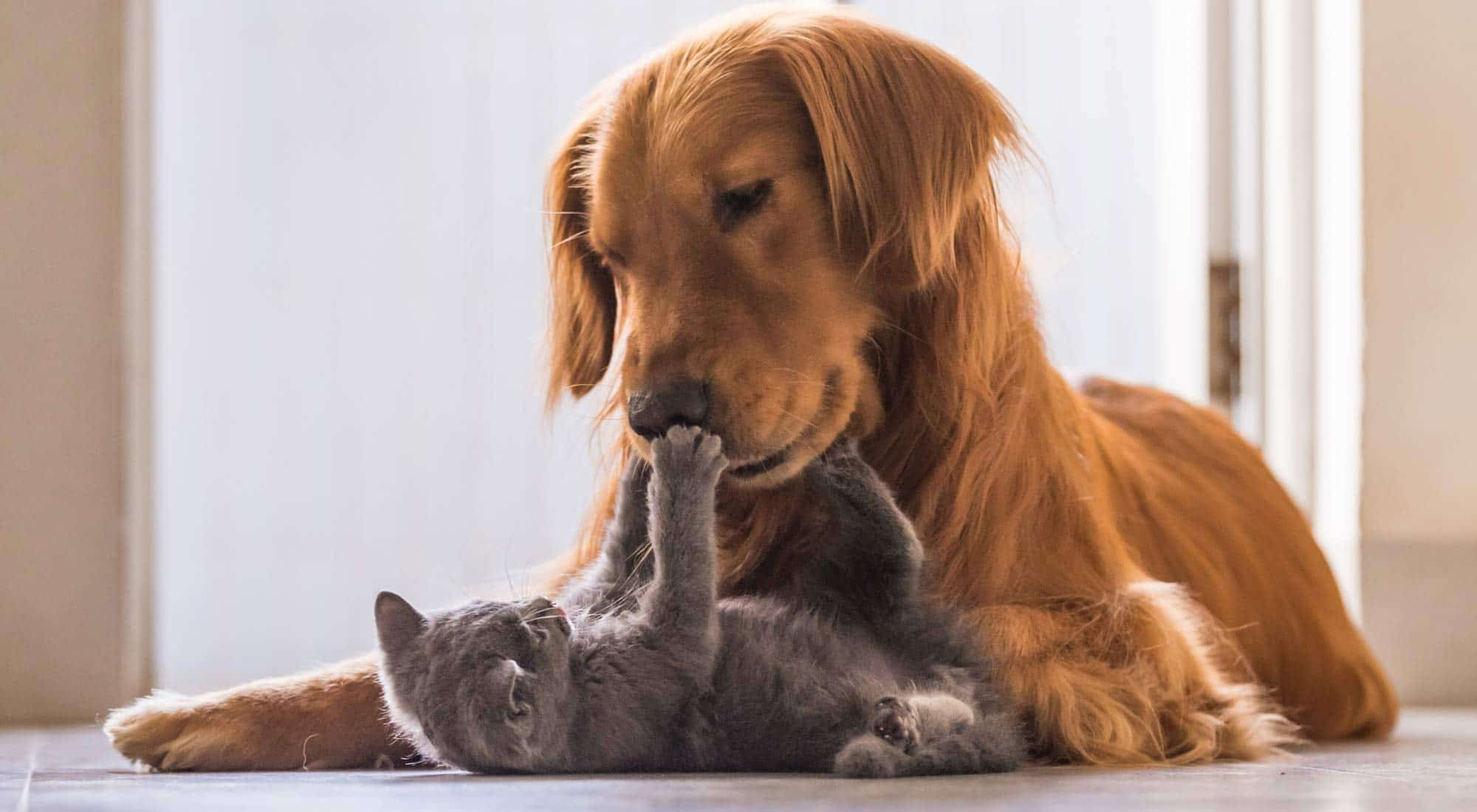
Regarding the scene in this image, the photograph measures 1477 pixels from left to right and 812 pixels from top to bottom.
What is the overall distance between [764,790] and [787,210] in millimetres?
589

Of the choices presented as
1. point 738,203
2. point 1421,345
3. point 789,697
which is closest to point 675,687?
point 789,697

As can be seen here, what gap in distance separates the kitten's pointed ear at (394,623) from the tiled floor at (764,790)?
0.40 ft

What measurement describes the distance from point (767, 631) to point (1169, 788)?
1.25 feet

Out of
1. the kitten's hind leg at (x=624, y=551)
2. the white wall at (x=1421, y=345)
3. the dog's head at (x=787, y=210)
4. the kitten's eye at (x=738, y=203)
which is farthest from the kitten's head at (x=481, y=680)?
the white wall at (x=1421, y=345)

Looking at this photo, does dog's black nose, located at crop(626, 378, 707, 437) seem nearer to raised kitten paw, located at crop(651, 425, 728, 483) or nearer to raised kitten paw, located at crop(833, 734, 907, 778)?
raised kitten paw, located at crop(651, 425, 728, 483)

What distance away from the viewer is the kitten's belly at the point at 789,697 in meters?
1.32

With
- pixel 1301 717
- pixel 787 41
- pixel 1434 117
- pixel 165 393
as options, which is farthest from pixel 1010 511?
pixel 165 393

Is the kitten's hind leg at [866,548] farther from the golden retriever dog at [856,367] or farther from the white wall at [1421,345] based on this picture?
→ the white wall at [1421,345]

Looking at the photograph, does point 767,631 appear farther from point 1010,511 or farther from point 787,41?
point 787,41

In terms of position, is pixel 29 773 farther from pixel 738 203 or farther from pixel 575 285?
pixel 738 203

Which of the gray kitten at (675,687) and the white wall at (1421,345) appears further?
the white wall at (1421,345)

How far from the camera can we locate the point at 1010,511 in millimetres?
1546

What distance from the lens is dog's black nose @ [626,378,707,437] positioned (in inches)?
53.2

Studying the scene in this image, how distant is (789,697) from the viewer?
1322mm
